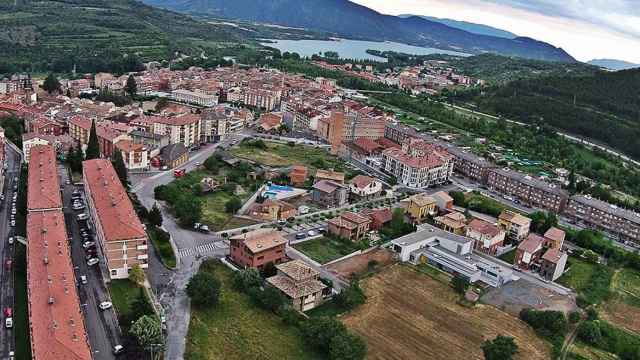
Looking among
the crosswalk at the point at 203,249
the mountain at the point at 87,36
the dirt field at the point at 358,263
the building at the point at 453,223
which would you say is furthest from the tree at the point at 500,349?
the mountain at the point at 87,36

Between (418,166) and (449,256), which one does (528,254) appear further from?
(418,166)

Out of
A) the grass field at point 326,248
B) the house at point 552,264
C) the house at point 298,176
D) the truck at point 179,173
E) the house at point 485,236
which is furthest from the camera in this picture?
the house at point 298,176

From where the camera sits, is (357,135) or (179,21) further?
(179,21)

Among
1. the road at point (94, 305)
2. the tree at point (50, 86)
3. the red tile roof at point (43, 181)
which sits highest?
the tree at point (50, 86)

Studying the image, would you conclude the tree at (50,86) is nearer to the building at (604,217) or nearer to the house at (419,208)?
the house at (419,208)

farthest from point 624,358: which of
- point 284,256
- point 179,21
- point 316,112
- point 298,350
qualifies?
point 179,21

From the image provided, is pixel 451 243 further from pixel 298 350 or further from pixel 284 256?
pixel 298 350

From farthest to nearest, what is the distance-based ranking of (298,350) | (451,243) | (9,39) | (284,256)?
(9,39) < (451,243) < (284,256) < (298,350)
